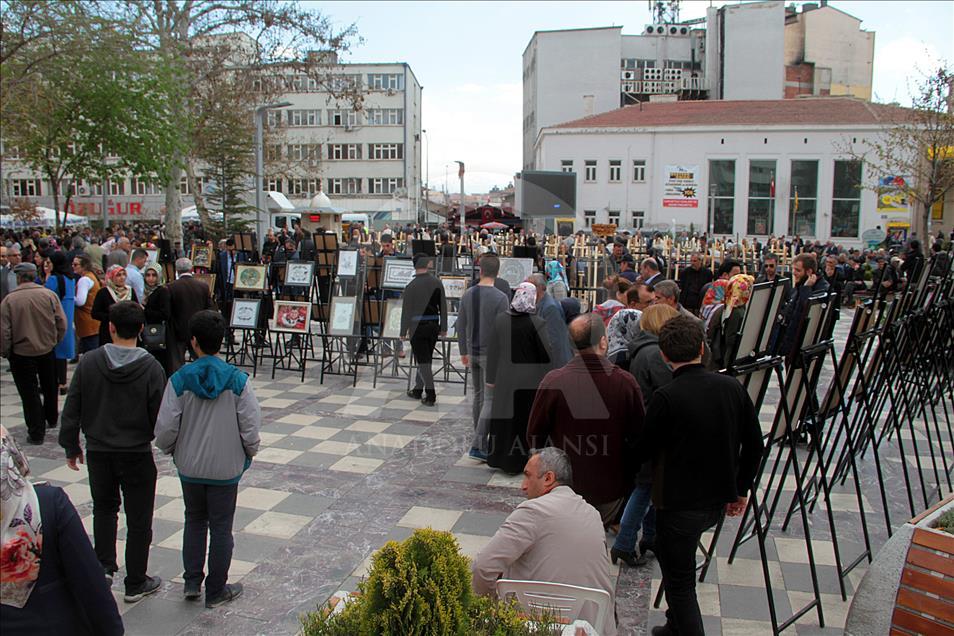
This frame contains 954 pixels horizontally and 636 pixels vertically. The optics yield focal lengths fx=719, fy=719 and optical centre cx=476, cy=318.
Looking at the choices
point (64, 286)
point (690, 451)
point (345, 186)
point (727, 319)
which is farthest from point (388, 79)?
point (690, 451)

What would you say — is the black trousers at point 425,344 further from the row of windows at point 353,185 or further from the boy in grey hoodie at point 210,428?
the row of windows at point 353,185

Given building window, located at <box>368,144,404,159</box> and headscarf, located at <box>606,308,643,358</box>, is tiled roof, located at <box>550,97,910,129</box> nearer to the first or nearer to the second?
building window, located at <box>368,144,404,159</box>

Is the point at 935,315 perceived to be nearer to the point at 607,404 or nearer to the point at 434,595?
the point at 607,404

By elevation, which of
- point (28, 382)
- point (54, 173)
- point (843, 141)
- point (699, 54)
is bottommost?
point (28, 382)

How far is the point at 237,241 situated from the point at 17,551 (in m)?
12.2

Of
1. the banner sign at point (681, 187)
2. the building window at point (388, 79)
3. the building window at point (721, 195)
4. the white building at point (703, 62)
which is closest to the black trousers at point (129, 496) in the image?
the banner sign at point (681, 187)

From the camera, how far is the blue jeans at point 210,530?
12.7 feet

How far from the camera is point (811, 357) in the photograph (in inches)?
162

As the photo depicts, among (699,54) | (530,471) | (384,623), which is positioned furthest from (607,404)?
(699,54)

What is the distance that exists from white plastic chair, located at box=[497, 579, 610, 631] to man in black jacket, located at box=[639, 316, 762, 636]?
2.59 feet

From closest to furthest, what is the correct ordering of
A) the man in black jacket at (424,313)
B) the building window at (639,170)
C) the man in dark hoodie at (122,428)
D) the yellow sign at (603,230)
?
the man in dark hoodie at (122,428)
the man in black jacket at (424,313)
the yellow sign at (603,230)
the building window at (639,170)

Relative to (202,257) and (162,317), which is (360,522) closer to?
(162,317)

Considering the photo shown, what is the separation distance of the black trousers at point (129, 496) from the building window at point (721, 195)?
4408 centimetres

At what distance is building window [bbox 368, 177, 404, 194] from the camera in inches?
2391
